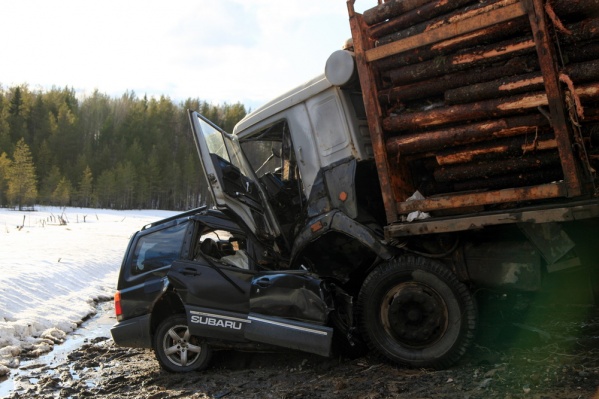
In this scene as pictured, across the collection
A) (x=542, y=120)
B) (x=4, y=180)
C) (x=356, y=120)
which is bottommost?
(x=542, y=120)

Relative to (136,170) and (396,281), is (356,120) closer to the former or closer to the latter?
(396,281)

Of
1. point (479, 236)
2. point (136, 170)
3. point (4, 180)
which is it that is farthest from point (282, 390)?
point (136, 170)

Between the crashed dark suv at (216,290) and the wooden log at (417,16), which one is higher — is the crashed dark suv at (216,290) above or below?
below

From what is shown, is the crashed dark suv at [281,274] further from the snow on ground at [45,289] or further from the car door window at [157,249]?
the snow on ground at [45,289]

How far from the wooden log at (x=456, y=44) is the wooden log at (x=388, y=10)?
427 mm

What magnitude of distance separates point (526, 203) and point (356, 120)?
6.91ft

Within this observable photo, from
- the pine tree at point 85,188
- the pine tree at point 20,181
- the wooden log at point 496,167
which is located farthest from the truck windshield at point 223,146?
the pine tree at point 85,188

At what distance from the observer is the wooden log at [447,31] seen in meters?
4.19

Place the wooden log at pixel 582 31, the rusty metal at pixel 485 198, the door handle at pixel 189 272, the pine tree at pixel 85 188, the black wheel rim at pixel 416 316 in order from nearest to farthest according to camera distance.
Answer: the wooden log at pixel 582 31, the rusty metal at pixel 485 198, the black wheel rim at pixel 416 316, the door handle at pixel 189 272, the pine tree at pixel 85 188

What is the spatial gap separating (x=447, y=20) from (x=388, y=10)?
0.70m

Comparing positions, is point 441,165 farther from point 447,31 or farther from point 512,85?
point 447,31

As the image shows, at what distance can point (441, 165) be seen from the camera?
16.3 feet

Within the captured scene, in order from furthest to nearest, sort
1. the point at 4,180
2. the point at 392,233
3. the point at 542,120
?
the point at 4,180 < the point at 392,233 < the point at 542,120

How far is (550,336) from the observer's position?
197 inches
